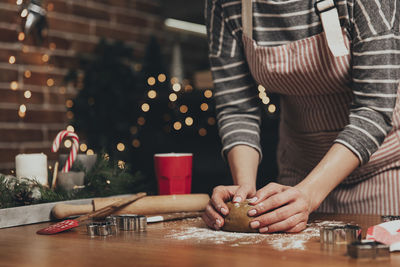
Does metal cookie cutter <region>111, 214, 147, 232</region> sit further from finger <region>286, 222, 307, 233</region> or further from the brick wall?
the brick wall

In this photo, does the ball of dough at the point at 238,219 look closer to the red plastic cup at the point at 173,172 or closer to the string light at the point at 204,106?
the red plastic cup at the point at 173,172

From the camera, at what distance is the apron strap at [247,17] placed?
1.30m

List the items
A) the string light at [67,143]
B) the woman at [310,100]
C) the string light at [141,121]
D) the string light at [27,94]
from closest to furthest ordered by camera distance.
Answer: the woman at [310,100] < the string light at [67,143] < the string light at [27,94] < the string light at [141,121]

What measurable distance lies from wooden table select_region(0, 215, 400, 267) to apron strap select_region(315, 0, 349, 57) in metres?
0.41

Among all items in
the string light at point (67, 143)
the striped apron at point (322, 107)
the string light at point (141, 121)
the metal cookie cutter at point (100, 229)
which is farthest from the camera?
the string light at point (141, 121)

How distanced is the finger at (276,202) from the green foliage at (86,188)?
509 mm

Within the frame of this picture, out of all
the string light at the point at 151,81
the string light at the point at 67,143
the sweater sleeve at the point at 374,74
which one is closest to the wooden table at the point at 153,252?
the sweater sleeve at the point at 374,74

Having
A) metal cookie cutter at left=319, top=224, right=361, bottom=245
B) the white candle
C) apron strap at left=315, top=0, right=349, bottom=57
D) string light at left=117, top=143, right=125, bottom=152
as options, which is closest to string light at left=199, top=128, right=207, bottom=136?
string light at left=117, top=143, right=125, bottom=152

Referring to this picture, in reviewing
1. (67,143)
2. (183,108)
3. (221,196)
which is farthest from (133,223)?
(183,108)

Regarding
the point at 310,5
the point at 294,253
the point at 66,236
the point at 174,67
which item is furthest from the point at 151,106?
the point at 294,253

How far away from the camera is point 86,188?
53.1 inches

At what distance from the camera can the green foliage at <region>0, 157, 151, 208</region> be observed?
3.81ft

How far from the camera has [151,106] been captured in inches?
124

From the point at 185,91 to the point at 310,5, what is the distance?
1.91 meters
